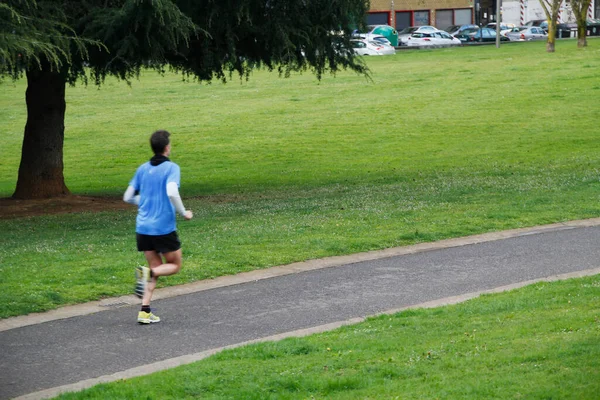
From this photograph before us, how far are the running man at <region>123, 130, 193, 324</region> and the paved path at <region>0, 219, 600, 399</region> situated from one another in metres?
0.36

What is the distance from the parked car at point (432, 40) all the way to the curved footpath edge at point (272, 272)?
2146 inches

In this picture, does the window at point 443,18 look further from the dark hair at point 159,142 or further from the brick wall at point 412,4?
the dark hair at point 159,142

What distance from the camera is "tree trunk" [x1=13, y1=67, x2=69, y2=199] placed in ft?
61.2

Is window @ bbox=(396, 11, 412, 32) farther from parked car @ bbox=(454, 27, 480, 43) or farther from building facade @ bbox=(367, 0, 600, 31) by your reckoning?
parked car @ bbox=(454, 27, 480, 43)

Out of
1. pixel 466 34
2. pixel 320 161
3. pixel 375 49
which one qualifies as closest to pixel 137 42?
pixel 320 161

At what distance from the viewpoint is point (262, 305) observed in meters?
9.11

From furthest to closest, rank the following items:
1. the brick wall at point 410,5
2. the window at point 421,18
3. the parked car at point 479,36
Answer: the window at point 421,18 < the brick wall at point 410,5 < the parked car at point 479,36

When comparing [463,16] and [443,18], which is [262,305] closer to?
[443,18]

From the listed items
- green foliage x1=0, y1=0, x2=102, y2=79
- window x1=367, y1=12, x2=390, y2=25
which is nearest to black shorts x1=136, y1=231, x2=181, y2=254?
green foliage x1=0, y1=0, x2=102, y2=79

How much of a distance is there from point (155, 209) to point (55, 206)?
10710 mm

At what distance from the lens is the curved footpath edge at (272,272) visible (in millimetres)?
8820

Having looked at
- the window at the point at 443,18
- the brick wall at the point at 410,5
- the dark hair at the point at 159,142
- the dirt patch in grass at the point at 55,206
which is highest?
the brick wall at the point at 410,5

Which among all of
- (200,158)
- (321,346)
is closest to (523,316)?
(321,346)

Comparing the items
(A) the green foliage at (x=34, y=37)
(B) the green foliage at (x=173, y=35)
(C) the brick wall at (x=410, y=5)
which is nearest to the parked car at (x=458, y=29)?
(C) the brick wall at (x=410, y=5)
